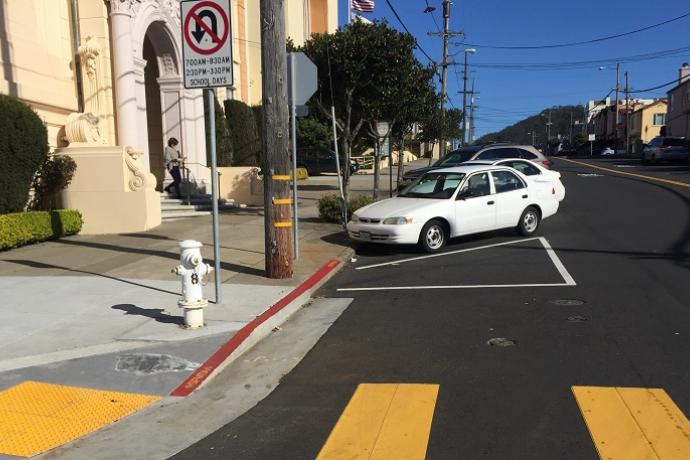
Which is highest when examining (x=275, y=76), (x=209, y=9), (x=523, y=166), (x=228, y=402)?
(x=209, y=9)

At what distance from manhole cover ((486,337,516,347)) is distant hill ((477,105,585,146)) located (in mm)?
140779

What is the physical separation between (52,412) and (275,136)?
4.94 metres

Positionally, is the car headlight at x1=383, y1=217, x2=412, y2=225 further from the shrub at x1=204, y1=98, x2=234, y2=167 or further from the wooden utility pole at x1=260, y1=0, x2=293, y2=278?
the shrub at x1=204, y1=98, x2=234, y2=167

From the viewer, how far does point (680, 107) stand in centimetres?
5900

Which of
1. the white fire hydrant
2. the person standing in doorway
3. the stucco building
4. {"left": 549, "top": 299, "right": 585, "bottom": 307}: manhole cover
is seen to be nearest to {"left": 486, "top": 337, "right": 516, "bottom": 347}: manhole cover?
{"left": 549, "top": 299, "right": 585, "bottom": 307}: manhole cover

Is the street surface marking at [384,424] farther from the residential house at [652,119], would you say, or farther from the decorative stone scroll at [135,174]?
the residential house at [652,119]

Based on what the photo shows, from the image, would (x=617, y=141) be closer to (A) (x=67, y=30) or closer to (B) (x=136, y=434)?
(A) (x=67, y=30)

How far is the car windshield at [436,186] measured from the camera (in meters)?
11.4

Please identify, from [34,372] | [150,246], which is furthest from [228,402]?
[150,246]

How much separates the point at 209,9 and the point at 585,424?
18.4 ft

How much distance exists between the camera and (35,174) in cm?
1245

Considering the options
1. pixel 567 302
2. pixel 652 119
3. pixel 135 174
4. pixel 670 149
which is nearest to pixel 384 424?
pixel 567 302

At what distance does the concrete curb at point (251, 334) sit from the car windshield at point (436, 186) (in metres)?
3.43

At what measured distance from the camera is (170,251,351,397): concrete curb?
4.98 metres
